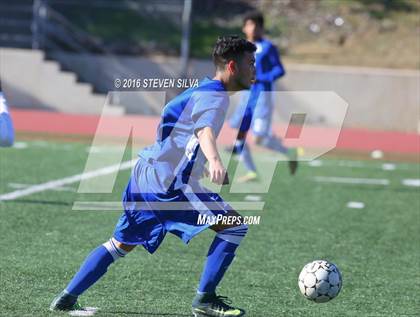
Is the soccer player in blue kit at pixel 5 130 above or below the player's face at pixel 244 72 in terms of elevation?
below

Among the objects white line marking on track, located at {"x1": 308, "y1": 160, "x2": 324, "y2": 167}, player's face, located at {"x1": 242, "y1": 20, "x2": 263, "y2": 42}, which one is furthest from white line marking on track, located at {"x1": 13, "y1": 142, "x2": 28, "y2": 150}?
player's face, located at {"x1": 242, "y1": 20, "x2": 263, "y2": 42}

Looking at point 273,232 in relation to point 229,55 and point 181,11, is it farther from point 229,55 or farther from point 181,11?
point 181,11

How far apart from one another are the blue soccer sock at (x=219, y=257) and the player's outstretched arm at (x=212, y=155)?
57 cm

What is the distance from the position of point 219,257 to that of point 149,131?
454 inches

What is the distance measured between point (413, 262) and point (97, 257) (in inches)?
119

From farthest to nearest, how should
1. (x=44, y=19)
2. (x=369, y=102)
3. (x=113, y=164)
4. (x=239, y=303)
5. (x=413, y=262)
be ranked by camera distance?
(x=44, y=19) < (x=369, y=102) < (x=113, y=164) < (x=413, y=262) < (x=239, y=303)

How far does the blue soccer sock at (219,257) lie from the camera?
5.26 meters

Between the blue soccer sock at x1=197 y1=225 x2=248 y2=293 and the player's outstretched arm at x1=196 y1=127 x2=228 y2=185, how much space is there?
0.57m

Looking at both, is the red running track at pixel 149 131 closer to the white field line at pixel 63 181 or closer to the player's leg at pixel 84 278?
the white field line at pixel 63 181

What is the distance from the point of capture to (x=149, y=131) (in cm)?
1669

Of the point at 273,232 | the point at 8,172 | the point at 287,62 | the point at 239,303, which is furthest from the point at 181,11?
the point at 239,303

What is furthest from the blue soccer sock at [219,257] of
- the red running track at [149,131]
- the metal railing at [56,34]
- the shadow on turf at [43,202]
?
the metal railing at [56,34]

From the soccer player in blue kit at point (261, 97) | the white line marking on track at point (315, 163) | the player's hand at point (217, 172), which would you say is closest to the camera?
the player's hand at point (217, 172)

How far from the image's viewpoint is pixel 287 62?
20.2 metres
